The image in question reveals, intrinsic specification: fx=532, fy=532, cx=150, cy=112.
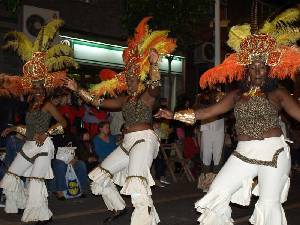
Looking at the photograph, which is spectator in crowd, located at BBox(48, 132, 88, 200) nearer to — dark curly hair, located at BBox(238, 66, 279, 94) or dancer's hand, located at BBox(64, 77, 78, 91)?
dancer's hand, located at BBox(64, 77, 78, 91)

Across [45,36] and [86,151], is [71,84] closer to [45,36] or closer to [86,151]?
[45,36]

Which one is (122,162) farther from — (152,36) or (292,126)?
(292,126)

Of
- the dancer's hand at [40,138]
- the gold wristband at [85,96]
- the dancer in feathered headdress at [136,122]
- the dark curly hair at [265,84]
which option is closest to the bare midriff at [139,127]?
the dancer in feathered headdress at [136,122]

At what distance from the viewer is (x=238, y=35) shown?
5.30 metres

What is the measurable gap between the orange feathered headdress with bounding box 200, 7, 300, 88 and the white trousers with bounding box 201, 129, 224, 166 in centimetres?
456

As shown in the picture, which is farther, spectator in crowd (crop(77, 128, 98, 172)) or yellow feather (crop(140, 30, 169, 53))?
spectator in crowd (crop(77, 128, 98, 172))

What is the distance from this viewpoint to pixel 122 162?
254 inches

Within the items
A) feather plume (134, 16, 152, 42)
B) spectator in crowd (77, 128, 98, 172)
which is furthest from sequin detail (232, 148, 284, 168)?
spectator in crowd (77, 128, 98, 172)

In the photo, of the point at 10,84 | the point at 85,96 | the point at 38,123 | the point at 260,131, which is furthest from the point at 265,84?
the point at 10,84

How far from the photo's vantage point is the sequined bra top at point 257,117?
490cm

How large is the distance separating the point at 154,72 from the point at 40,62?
1.55 m

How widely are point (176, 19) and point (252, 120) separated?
26.9ft

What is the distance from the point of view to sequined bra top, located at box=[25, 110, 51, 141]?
675 cm

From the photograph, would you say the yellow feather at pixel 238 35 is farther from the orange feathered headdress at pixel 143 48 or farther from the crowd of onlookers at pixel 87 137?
the crowd of onlookers at pixel 87 137
